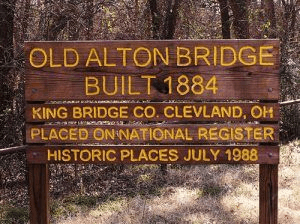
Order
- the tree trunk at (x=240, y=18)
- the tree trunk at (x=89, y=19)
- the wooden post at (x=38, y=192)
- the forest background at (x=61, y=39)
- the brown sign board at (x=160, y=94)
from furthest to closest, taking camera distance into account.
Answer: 1. the tree trunk at (x=240, y=18)
2. the tree trunk at (x=89, y=19)
3. the forest background at (x=61, y=39)
4. the wooden post at (x=38, y=192)
5. the brown sign board at (x=160, y=94)

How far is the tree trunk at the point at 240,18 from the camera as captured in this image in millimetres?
→ 12195

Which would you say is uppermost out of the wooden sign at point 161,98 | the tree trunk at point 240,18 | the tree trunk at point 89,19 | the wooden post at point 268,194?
the tree trunk at point 240,18

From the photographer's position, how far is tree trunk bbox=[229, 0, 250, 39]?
40.0 ft

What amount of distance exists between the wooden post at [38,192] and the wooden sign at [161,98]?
6.4 inches

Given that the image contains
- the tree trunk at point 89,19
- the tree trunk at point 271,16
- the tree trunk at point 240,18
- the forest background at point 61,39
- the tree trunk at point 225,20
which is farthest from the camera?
the tree trunk at point 225,20

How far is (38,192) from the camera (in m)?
4.08

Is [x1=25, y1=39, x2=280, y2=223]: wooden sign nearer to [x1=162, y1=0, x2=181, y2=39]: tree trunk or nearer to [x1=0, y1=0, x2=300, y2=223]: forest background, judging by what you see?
[x1=0, y1=0, x2=300, y2=223]: forest background

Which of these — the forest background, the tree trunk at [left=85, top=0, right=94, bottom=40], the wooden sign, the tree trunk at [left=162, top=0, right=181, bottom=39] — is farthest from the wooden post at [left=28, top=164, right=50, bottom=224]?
the tree trunk at [left=162, top=0, right=181, bottom=39]

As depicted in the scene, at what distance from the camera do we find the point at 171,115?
3.88 metres

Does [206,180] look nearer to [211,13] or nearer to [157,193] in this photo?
[157,193]

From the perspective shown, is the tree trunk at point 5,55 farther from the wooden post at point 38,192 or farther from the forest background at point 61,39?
the wooden post at point 38,192

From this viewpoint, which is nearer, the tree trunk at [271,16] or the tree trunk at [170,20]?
the tree trunk at [170,20]

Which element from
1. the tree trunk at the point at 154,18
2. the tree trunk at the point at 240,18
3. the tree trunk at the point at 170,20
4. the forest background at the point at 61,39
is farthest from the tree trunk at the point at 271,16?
the tree trunk at the point at 154,18

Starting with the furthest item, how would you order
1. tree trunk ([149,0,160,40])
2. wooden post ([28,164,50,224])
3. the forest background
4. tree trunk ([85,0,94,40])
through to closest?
tree trunk ([149,0,160,40]), tree trunk ([85,0,94,40]), the forest background, wooden post ([28,164,50,224])
